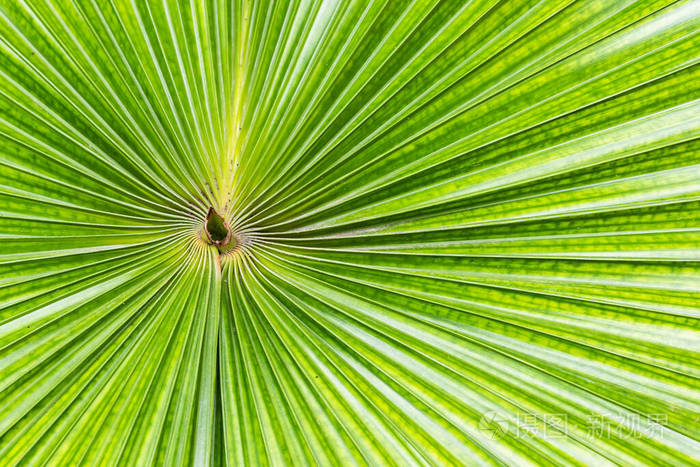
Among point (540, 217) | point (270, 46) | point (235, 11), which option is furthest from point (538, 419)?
point (235, 11)

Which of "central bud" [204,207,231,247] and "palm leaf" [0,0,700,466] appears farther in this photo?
"central bud" [204,207,231,247]

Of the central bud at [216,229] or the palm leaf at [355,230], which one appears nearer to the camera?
the palm leaf at [355,230]

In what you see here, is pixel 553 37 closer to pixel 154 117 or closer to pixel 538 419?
pixel 538 419
